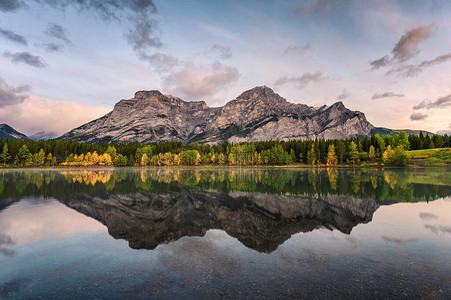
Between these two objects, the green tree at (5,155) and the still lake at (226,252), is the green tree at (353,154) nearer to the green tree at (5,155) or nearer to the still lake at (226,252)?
the still lake at (226,252)

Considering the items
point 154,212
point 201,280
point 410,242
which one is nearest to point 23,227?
point 154,212

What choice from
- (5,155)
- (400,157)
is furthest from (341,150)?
(5,155)

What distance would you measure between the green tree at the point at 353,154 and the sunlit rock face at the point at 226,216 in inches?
5877

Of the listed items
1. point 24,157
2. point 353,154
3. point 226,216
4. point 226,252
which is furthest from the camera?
point 24,157

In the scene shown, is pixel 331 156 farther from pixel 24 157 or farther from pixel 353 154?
pixel 24 157

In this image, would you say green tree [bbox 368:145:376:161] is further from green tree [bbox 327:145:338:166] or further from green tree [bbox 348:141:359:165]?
green tree [bbox 327:145:338:166]

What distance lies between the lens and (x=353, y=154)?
165m

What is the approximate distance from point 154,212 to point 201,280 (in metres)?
17.1

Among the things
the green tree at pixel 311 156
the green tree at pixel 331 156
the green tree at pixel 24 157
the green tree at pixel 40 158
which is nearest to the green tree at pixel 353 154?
the green tree at pixel 331 156

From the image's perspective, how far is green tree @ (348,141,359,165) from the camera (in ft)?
542

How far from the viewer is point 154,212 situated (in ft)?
88.3

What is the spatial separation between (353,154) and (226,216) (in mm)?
167691

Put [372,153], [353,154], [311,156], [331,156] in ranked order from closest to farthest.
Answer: [372,153]
[353,154]
[331,156]
[311,156]

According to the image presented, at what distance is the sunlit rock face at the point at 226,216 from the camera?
61.7ft
